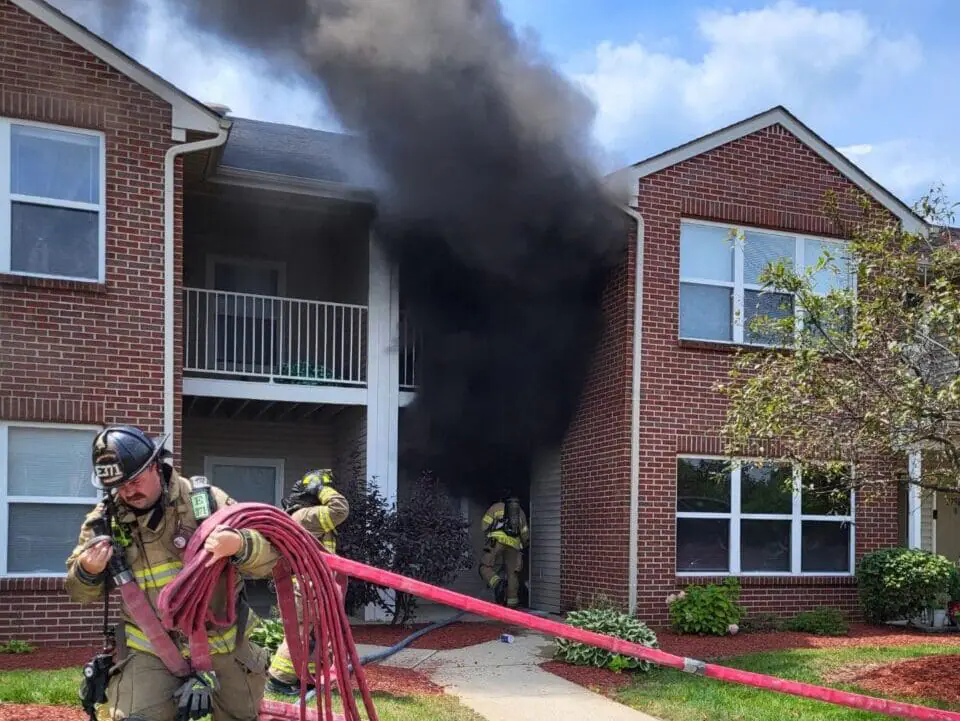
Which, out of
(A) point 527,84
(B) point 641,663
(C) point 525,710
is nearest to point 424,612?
(B) point 641,663

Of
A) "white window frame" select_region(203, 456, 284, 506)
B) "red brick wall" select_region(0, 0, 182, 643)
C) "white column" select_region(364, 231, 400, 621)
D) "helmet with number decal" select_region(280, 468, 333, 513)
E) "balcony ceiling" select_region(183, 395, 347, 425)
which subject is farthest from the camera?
"white window frame" select_region(203, 456, 284, 506)

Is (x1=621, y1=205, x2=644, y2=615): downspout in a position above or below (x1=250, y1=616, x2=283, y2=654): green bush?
above

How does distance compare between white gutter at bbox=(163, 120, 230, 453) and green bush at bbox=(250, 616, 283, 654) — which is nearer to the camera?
green bush at bbox=(250, 616, 283, 654)

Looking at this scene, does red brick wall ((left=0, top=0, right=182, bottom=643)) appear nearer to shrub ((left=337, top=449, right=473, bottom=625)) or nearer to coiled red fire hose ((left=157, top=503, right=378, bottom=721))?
shrub ((left=337, top=449, right=473, bottom=625))

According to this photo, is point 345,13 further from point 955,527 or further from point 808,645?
point 955,527

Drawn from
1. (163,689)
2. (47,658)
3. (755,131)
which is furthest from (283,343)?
(163,689)

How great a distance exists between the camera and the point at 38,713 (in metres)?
5.57

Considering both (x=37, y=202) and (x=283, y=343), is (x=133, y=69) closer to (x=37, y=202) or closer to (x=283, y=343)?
(x=37, y=202)

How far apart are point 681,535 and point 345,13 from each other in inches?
278

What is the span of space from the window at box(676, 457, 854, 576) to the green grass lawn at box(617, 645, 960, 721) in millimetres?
2301

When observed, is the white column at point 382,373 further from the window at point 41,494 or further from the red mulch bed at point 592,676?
the red mulch bed at point 592,676

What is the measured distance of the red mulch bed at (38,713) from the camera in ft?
17.7

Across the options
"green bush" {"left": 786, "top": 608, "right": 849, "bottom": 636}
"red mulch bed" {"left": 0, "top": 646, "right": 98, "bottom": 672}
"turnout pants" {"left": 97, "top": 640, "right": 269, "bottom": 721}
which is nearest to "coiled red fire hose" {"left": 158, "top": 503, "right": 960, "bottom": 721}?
"turnout pants" {"left": 97, "top": 640, "right": 269, "bottom": 721}

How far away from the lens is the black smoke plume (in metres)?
11.4
